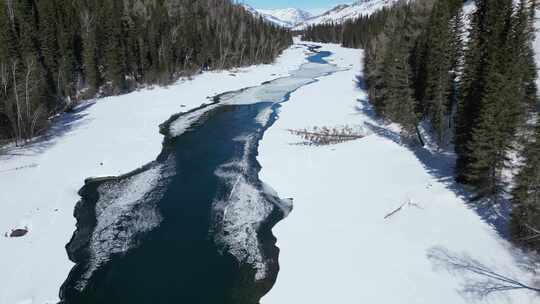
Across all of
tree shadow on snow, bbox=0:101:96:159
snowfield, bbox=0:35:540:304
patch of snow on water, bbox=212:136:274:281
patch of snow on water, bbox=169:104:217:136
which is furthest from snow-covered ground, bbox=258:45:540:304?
tree shadow on snow, bbox=0:101:96:159

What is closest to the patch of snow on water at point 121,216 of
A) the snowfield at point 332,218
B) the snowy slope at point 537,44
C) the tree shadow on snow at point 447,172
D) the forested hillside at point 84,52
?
the snowfield at point 332,218

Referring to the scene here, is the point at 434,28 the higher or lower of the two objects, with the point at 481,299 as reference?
higher

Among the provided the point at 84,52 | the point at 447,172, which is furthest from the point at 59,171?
the point at 84,52

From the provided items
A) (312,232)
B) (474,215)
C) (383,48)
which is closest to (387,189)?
(474,215)

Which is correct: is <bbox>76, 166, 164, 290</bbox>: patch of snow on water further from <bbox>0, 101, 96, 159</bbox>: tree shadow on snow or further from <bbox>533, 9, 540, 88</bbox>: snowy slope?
<bbox>533, 9, 540, 88</bbox>: snowy slope

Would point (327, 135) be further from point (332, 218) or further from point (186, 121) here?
point (186, 121)

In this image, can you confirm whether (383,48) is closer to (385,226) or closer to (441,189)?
(441,189)
